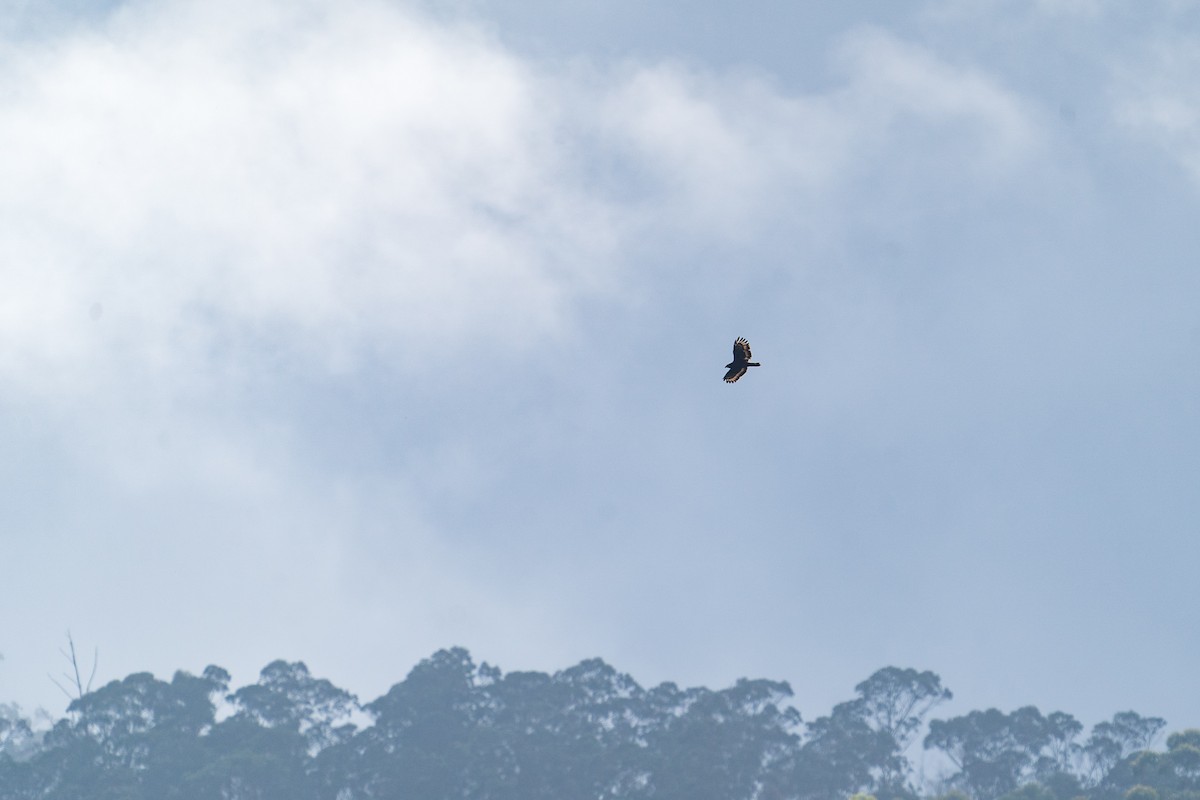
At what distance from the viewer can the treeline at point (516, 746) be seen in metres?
83.9

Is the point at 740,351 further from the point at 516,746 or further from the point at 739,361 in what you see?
the point at 516,746

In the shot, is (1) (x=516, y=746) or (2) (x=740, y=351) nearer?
(2) (x=740, y=351)

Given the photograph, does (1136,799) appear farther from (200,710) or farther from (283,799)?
(200,710)

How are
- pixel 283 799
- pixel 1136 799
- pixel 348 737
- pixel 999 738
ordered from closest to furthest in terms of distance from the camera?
1. pixel 1136 799
2. pixel 283 799
3. pixel 348 737
4. pixel 999 738

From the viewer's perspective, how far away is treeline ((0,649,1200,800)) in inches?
3305

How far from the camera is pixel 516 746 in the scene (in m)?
86.9

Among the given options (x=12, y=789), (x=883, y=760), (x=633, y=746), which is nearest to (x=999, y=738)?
(x=883, y=760)

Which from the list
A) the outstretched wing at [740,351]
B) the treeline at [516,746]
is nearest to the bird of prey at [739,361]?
the outstretched wing at [740,351]

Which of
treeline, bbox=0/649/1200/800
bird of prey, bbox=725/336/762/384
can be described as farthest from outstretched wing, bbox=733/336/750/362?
treeline, bbox=0/649/1200/800

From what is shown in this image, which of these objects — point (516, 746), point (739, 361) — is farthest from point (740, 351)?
point (516, 746)

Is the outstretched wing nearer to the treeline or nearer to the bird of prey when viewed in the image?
the bird of prey

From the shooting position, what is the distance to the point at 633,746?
284 feet

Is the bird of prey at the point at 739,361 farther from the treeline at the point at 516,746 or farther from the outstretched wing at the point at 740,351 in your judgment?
the treeline at the point at 516,746

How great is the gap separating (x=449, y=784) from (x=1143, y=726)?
46840 millimetres
